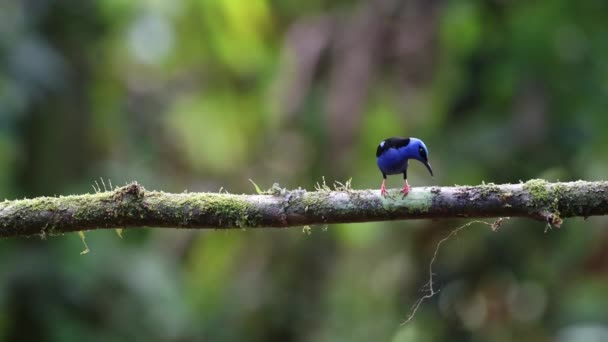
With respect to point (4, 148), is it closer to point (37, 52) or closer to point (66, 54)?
point (37, 52)

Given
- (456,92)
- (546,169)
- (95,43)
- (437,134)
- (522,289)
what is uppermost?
(95,43)

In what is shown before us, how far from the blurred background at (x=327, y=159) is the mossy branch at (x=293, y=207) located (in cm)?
372

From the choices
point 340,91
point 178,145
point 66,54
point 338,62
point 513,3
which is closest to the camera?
point 340,91

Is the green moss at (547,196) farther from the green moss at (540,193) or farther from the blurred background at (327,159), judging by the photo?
the blurred background at (327,159)

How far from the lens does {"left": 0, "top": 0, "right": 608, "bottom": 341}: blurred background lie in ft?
26.5

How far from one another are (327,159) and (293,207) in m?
3.95

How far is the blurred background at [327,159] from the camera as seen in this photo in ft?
26.5

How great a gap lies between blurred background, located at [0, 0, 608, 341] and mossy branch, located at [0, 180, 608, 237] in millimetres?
3719

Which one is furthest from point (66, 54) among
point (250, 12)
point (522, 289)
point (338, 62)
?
point (522, 289)

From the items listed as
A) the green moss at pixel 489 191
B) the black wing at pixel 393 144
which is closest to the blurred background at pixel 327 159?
the black wing at pixel 393 144

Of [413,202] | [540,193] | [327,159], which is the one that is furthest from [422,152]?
[327,159]

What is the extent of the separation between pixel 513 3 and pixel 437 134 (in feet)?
6.09

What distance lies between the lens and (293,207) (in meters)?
3.53

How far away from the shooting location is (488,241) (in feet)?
26.6
